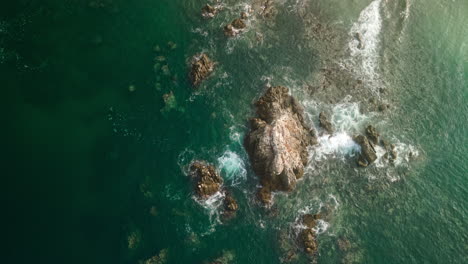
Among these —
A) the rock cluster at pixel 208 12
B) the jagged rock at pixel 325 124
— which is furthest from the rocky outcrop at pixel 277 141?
the rock cluster at pixel 208 12

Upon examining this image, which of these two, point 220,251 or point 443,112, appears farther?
point 443,112

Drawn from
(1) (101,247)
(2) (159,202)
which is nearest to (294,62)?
(2) (159,202)

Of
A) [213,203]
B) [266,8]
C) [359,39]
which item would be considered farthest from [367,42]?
[213,203]

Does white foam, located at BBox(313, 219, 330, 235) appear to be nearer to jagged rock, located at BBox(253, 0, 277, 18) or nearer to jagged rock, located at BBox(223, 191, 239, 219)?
jagged rock, located at BBox(223, 191, 239, 219)

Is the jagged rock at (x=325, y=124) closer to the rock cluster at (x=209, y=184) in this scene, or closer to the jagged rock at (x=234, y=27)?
the rock cluster at (x=209, y=184)

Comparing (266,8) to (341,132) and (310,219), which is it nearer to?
(341,132)

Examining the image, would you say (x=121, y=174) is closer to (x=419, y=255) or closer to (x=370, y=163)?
(x=370, y=163)

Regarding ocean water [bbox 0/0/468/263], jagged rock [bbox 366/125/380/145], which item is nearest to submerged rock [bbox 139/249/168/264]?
ocean water [bbox 0/0/468/263]
